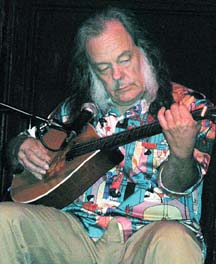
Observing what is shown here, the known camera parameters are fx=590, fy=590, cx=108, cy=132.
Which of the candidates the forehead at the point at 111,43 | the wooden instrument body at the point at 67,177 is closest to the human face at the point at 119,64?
the forehead at the point at 111,43

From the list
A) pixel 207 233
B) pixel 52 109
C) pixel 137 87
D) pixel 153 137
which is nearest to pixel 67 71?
pixel 52 109

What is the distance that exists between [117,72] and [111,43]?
0.36 feet

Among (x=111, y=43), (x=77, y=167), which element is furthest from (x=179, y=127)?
(x=111, y=43)

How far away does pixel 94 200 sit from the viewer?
2100 millimetres

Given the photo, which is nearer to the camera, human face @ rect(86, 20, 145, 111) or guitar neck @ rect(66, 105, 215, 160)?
guitar neck @ rect(66, 105, 215, 160)

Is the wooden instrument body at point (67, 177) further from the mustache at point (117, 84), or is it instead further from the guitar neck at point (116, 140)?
the mustache at point (117, 84)

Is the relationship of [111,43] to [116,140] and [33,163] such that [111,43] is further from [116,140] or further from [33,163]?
[33,163]

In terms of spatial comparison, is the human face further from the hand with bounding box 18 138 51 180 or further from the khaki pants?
the khaki pants

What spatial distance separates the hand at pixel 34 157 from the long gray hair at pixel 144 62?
277mm

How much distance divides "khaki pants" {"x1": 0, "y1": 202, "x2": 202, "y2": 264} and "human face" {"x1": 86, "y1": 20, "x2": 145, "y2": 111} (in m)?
0.49

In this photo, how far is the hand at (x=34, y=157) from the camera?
2109 millimetres

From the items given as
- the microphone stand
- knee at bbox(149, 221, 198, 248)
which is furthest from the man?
the microphone stand

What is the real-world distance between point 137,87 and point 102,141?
276 mm

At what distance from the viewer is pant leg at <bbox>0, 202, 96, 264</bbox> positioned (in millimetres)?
1678
